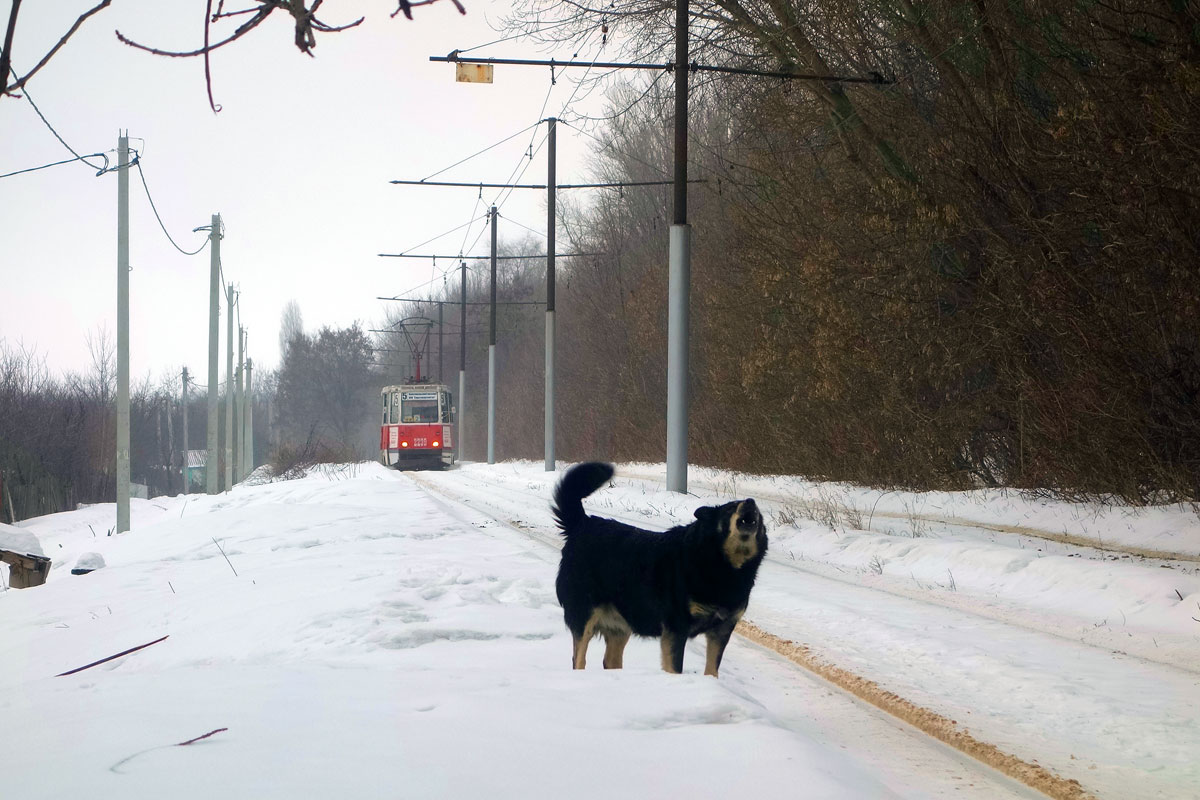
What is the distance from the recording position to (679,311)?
18.8 m

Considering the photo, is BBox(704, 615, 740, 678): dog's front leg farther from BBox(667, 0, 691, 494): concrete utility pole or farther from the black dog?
BBox(667, 0, 691, 494): concrete utility pole

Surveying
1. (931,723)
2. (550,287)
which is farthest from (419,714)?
(550,287)

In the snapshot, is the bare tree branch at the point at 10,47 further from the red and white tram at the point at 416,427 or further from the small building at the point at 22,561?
the red and white tram at the point at 416,427

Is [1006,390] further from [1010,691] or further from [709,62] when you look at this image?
[1010,691]

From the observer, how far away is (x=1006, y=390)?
1598cm

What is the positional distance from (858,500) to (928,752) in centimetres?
1506

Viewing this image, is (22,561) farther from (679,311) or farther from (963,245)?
(963,245)

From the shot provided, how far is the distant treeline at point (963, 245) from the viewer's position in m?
10.9

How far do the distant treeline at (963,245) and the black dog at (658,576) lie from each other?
24.0 feet

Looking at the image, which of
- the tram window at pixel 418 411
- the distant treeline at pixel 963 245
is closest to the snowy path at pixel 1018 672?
the distant treeline at pixel 963 245

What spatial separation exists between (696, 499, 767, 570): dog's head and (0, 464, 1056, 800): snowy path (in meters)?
0.60

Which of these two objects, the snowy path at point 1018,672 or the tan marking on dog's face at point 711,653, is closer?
the snowy path at point 1018,672

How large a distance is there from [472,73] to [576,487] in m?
12.3

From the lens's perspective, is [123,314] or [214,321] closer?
[123,314]
